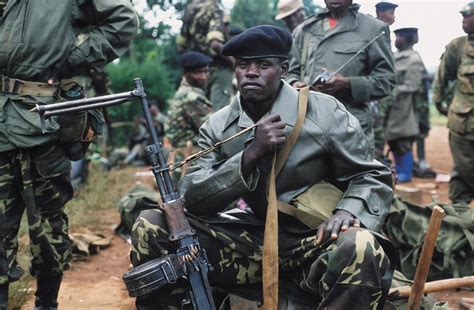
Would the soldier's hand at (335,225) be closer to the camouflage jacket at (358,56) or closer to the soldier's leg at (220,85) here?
the camouflage jacket at (358,56)

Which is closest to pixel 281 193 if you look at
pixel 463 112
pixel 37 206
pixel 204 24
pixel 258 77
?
pixel 258 77

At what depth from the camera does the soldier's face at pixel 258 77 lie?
3340mm

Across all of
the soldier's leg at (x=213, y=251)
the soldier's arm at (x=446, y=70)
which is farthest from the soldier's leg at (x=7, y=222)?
the soldier's arm at (x=446, y=70)

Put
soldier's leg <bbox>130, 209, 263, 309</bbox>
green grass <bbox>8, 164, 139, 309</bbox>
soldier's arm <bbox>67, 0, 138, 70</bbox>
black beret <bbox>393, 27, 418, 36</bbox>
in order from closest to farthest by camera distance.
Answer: soldier's leg <bbox>130, 209, 263, 309</bbox> → soldier's arm <bbox>67, 0, 138, 70</bbox> → green grass <bbox>8, 164, 139, 309</bbox> → black beret <bbox>393, 27, 418, 36</bbox>

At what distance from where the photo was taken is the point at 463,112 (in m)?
6.41

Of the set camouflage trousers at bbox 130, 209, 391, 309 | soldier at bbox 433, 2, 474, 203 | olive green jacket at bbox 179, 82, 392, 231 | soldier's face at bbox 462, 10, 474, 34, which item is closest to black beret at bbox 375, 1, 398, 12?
soldier at bbox 433, 2, 474, 203

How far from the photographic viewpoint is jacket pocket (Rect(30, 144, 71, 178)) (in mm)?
3881

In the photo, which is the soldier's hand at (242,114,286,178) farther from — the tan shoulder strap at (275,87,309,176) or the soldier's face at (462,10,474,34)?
the soldier's face at (462,10,474,34)

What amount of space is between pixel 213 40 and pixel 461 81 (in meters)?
2.80

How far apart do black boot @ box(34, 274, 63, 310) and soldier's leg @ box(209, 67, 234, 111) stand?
3963 millimetres

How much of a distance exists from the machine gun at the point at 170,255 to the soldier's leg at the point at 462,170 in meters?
4.01

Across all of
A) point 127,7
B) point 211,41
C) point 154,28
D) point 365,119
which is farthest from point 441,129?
point 127,7

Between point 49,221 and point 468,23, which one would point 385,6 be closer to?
point 468,23

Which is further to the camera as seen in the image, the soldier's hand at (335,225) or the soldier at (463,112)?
the soldier at (463,112)
